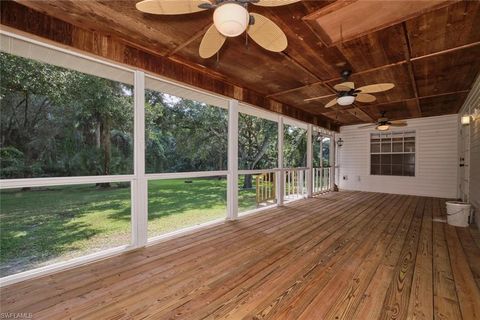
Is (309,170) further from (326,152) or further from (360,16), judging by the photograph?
(360,16)

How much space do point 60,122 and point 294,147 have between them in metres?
8.59

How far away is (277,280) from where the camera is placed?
2225 millimetres

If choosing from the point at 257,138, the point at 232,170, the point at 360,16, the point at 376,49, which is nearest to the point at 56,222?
the point at 232,170

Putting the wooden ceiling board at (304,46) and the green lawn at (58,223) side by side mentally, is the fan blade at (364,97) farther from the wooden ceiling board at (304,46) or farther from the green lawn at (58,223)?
the green lawn at (58,223)

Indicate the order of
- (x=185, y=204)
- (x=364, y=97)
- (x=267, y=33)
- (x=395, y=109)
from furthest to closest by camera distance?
(x=395, y=109), (x=185, y=204), (x=364, y=97), (x=267, y=33)

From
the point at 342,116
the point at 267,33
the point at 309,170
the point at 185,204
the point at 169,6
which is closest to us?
the point at 169,6

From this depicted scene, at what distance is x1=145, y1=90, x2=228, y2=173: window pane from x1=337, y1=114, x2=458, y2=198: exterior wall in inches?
255

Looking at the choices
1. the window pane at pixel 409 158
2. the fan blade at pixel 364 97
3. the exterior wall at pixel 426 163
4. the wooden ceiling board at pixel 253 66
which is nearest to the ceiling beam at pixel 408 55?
the fan blade at pixel 364 97

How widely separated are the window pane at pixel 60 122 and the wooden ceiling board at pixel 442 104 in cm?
654

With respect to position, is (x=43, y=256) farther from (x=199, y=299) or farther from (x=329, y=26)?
(x=329, y=26)

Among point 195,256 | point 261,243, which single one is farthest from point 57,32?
point 261,243

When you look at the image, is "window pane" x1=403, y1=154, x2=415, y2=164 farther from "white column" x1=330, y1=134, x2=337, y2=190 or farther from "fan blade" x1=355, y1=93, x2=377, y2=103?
"fan blade" x1=355, y1=93, x2=377, y2=103

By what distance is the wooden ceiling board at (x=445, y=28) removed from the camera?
2.23 metres

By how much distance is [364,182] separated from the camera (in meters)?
8.55
